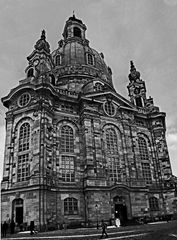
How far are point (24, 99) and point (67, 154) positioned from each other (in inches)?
395

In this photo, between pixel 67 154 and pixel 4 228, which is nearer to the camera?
pixel 4 228

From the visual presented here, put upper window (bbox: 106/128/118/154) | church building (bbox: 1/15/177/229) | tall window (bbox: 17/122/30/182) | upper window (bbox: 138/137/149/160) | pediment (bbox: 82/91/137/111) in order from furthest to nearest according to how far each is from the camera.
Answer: upper window (bbox: 138/137/149/160)
pediment (bbox: 82/91/137/111)
upper window (bbox: 106/128/118/154)
tall window (bbox: 17/122/30/182)
church building (bbox: 1/15/177/229)

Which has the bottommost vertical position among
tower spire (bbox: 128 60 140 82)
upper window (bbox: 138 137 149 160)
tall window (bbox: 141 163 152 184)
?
tall window (bbox: 141 163 152 184)

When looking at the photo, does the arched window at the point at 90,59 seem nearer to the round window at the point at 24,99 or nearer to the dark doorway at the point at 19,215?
the round window at the point at 24,99

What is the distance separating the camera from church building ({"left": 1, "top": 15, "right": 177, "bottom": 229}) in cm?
2683

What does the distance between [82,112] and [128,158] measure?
959 cm

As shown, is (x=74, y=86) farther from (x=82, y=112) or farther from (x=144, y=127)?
(x=144, y=127)

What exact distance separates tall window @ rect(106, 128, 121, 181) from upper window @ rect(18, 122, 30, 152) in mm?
11422

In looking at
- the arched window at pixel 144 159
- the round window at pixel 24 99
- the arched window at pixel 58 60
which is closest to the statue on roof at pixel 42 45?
the arched window at pixel 58 60

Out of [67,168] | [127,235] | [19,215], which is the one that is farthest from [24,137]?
[127,235]

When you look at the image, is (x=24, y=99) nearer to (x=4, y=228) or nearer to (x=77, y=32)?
(x=4, y=228)

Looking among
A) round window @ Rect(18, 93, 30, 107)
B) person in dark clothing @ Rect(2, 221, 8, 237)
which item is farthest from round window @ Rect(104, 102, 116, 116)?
person in dark clothing @ Rect(2, 221, 8, 237)

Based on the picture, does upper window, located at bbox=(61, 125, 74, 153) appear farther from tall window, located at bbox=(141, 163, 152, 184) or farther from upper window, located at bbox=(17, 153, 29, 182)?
tall window, located at bbox=(141, 163, 152, 184)

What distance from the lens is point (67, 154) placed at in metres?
30.6
